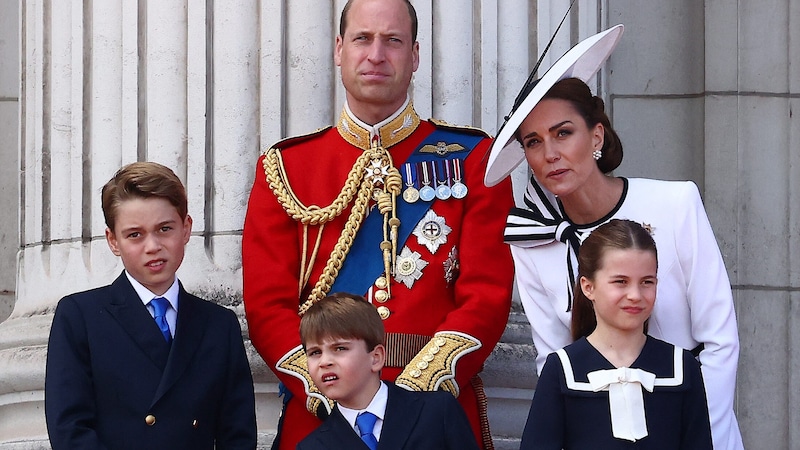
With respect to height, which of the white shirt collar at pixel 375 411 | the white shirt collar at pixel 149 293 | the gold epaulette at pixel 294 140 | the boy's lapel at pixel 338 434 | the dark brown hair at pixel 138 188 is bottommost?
the boy's lapel at pixel 338 434

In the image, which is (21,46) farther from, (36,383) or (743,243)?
(743,243)

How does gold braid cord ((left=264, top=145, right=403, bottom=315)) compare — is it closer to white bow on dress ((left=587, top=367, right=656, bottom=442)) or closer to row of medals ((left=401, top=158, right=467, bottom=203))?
row of medals ((left=401, top=158, right=467, bottom=203))

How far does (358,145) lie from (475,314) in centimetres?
69

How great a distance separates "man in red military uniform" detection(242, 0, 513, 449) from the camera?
439 cm

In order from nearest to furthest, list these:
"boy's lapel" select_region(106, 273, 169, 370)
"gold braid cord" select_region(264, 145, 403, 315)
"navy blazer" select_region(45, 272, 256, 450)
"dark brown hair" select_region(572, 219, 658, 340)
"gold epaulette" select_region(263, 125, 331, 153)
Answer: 1. "dark brown hair" select_region(572, 219, 658, 340)
2. "navy blazer" select_region(45, 272, 256, 450)
3. "boy's lapel" select_region(106, 273, 169, 370)
4. "gold braid cord" select_region(264, 145, 403, 315)
5. "gold epaulette" select_region(263, 125, 331, 153)

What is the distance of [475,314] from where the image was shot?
4371 millimetres

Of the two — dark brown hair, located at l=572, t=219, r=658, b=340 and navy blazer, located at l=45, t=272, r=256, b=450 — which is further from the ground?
dark brown hair, located at l=572, t=219, r=658, b=340

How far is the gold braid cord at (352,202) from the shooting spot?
450 centimetres

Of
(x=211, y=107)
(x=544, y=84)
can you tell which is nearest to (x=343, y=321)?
(x=544, y=84)

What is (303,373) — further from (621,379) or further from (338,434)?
(621,379)

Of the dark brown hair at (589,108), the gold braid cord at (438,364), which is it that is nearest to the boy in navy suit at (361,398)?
the gold braid cord at (438,364)

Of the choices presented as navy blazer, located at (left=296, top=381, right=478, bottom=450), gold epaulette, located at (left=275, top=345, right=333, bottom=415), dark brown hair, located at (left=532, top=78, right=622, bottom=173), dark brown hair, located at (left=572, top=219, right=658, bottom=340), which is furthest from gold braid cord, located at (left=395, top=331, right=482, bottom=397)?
dark brown hair, located at (left=532, top=78, right=622, bottom=173)

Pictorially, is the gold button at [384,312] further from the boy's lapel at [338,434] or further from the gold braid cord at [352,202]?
the boy's lapel at [338,434]

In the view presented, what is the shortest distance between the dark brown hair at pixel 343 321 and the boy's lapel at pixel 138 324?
1.32 ft
